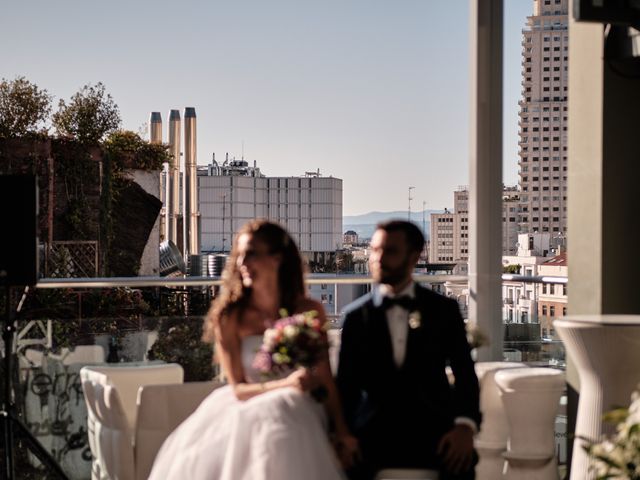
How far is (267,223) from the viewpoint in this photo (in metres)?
3.44

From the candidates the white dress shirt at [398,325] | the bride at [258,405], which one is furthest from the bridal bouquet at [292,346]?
the white dress shirt at [398,325]

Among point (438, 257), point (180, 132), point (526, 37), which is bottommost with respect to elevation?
point (438, 257)

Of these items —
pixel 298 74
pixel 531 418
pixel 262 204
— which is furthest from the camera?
pixel 262 204

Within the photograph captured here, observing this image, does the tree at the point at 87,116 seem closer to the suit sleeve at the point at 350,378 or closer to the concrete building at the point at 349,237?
the suit sleeve at the point at 350,378

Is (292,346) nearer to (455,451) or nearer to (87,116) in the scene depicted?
(455,451)

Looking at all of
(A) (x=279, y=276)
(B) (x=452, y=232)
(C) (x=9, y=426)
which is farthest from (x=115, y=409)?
(B) (x=452, y=232)

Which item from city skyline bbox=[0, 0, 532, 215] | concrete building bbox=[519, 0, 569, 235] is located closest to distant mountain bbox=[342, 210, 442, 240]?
city skyline bbox=[0, 0, 532, 215]

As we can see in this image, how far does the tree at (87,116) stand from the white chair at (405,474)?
23406 mm

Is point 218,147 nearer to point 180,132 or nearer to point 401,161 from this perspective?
point 401,161

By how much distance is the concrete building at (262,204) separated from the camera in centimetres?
8175

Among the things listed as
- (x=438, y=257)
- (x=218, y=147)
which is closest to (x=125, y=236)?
(x=218, y=147)

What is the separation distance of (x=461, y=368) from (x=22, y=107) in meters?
23.3

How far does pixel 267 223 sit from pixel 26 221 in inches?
64.6

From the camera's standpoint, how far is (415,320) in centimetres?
321
